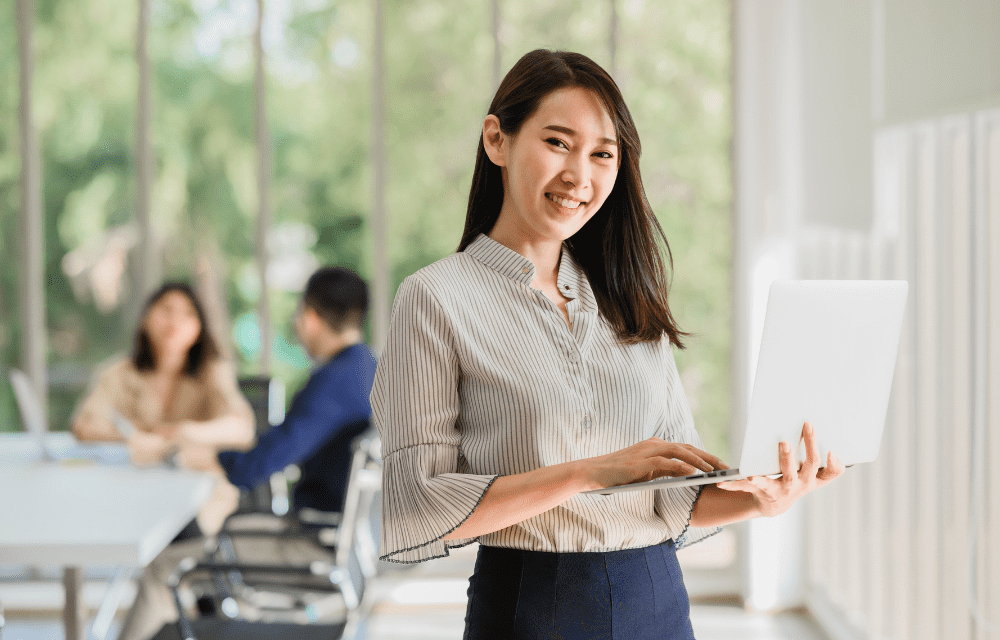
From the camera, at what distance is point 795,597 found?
12.9ft

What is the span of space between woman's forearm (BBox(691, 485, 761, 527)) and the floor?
2.62 metres

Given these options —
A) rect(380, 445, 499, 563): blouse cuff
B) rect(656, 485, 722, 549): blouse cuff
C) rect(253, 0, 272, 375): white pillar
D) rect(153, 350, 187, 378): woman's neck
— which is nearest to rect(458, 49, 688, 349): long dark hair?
rect(656, 485, 722, 549): blouse cuff

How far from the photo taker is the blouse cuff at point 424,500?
3.25ft

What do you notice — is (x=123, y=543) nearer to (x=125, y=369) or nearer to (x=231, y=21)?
(x=125, y=369)

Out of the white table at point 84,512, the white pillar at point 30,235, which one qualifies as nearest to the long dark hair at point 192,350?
the white table at point 84,512

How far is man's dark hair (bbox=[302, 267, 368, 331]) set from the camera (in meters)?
2.84

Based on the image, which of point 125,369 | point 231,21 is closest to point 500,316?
point 125,369

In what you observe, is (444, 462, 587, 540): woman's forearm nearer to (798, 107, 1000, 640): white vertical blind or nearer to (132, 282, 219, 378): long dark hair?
(798, 107, 1000, 640): white vertical blind

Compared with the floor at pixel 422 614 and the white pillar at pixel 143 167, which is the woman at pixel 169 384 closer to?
the white pillar at pixel 143 167

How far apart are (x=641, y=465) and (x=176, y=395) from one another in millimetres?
2794

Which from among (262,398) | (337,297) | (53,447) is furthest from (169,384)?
(337,297)

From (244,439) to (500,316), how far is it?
2.28 meters

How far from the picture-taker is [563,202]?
43.6 inches

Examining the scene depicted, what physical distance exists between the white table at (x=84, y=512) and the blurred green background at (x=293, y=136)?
122cm
